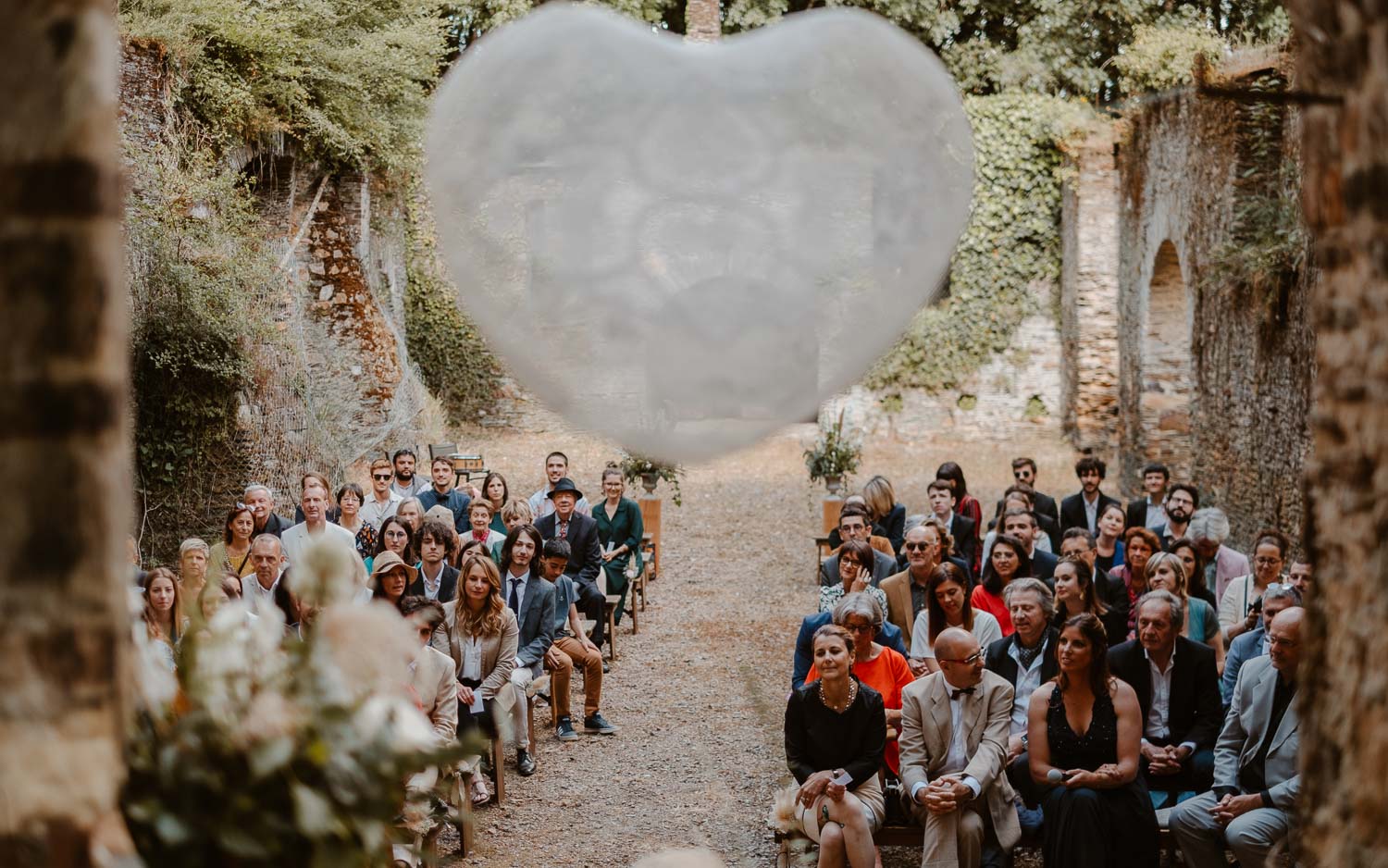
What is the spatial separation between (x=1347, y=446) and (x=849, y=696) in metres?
3.34

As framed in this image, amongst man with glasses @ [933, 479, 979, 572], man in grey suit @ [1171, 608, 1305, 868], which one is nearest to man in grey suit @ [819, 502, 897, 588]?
man with glasses @ [933, 479, 979, 572]

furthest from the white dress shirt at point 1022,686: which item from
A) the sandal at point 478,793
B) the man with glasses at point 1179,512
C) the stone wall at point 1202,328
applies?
the stone wall at point 1202,328

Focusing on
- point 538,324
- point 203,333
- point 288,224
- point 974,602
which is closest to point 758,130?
point 538,324

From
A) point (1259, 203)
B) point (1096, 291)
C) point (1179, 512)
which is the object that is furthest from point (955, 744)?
point (1096, 291)

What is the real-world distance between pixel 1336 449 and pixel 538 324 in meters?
1.36

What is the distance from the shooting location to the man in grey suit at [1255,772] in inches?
184

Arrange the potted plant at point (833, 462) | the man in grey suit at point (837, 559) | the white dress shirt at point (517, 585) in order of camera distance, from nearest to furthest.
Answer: the white dress shirt at point (517, 585) → the man in grey suit at point (837, 559) → the potted plant at point (833, 462)

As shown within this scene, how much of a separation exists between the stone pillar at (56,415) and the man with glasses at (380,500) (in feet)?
22.5

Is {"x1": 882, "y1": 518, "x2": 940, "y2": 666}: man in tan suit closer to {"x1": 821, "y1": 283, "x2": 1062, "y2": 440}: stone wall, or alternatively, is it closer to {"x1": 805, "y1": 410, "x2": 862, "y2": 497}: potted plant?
{"x1": 805, "y1": 410, "x2": 862, "y2": 497}: potted plant

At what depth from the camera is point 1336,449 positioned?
1.94 m

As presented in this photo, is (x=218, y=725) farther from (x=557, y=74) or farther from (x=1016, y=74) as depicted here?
(x=1016, y=74)

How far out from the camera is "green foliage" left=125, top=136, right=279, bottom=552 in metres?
9.48

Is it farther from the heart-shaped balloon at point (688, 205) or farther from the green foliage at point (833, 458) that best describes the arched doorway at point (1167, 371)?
the heart-shaped balloon at point (688, 205)

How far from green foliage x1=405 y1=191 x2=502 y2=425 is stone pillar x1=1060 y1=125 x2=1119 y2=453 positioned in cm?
837
